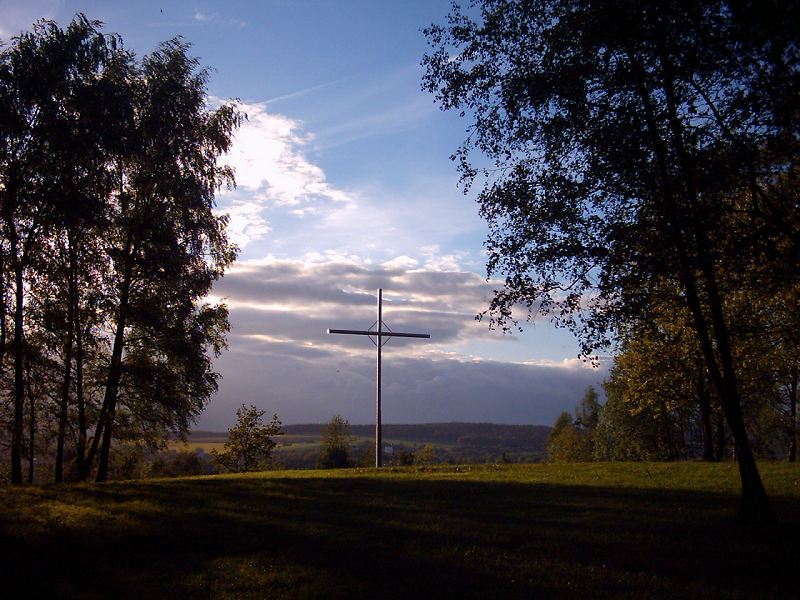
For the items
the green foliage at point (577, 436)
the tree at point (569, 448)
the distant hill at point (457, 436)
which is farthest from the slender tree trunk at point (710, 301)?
the distant hill at point (457, 436)

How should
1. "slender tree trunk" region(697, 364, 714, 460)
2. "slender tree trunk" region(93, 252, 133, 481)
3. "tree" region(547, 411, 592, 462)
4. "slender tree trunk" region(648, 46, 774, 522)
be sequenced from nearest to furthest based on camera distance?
1. "slender tree trunk" region(648, 46, 774, 522)
2. "slender tree trunk" region(93, 252, 133, 481)
3. "slender tree trunk" region(697, 364, 714, 460)
4. "tree" region(547, 411, 592, 462)

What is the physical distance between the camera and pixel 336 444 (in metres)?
75.6

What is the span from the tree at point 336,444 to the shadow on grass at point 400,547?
4727 centimetres

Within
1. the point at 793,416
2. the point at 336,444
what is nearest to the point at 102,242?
the point at 793,416

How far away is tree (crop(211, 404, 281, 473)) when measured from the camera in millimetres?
66688

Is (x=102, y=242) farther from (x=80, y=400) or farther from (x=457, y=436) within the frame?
(x=457, y=436)

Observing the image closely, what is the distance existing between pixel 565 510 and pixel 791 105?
10.5 metres

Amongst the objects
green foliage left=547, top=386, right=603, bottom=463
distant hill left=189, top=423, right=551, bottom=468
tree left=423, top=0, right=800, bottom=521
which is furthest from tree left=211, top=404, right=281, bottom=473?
distant hill left=189, top=423, right=551, bottom=468

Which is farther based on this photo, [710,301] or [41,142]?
[41,142]

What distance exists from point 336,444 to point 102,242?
53.1 m

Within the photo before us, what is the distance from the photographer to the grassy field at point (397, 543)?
32.4ft

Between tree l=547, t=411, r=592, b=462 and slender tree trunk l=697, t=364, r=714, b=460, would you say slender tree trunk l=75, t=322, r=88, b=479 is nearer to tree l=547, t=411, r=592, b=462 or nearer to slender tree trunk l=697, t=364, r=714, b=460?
slender tree trunk l=697, t=364, r=714, b=460

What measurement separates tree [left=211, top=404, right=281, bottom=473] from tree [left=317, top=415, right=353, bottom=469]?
19.6 ft

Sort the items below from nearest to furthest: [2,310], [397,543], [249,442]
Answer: [397,543] → [2,310] → [249,442]
